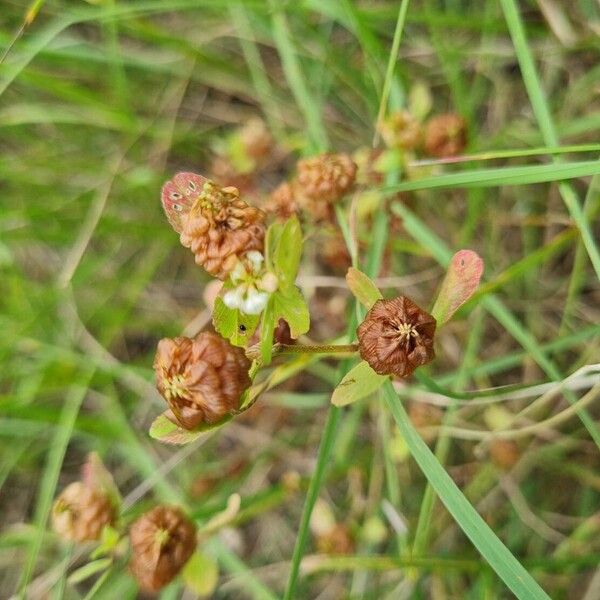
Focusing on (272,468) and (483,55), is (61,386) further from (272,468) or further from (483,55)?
(483,55)

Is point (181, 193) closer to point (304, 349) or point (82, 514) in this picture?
point (304, 349)

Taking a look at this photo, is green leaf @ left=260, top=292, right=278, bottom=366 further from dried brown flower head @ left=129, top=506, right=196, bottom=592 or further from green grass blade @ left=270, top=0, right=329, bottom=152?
green grass blade @ left=270, top=0, right=329, bottom=152

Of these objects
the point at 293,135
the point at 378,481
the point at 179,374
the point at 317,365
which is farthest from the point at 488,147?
the point at 179,374

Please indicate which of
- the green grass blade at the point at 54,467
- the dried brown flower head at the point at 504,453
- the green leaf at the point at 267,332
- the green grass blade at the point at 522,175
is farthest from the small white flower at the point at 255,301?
the dried brown flower head at the point at 504,453

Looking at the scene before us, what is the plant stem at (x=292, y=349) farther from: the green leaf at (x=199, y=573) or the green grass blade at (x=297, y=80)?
the green grass blade at (x=297, y=80)

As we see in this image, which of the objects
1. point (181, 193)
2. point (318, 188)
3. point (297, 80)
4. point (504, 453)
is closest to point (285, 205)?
point (318, 188)
